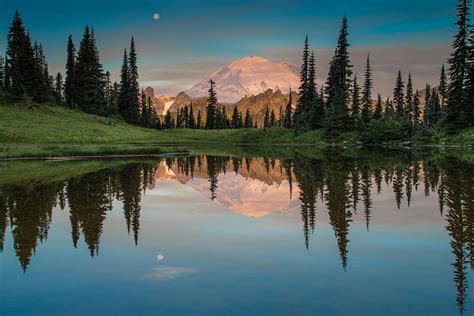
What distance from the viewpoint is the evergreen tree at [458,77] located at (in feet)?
226

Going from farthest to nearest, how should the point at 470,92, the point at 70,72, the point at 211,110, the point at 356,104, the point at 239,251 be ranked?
the point at 211,110 → the point at 70,72 → the point at 356,104 → the point at 470,92 → the point at 239,251

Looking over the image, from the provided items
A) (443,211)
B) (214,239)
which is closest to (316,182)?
(443,211)

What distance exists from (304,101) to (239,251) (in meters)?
94.6

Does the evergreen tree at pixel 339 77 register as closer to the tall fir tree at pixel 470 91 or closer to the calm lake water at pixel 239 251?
the tall fir tree at pixel 470 91

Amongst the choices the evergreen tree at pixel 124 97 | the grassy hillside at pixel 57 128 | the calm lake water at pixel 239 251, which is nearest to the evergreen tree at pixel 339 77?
the grassy hillside at pixel 57 128

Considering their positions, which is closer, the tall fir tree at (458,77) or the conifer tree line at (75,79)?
the tall fir tree at (458,77)

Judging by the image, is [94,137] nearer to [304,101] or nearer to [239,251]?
[304,101]

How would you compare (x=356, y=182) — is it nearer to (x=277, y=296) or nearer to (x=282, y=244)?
(x=282, y=244)

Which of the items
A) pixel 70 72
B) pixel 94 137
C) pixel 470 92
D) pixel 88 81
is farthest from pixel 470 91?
pixel 70 72

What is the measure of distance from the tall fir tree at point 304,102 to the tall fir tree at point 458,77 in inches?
1168

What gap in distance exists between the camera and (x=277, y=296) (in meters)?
7.96

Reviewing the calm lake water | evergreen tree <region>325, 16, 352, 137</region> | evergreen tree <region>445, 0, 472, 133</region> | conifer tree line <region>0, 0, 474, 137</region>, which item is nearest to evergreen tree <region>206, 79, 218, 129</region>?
conifer tree line <region>0, 0, 474, 137</region>

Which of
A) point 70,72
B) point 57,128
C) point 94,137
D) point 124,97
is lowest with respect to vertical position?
point 94,137

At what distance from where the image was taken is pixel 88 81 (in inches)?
4134
